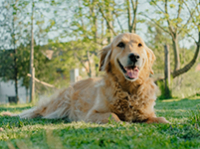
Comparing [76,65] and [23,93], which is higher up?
[76,65]

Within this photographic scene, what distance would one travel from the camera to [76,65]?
95.3ft

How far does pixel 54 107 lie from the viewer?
502 cm

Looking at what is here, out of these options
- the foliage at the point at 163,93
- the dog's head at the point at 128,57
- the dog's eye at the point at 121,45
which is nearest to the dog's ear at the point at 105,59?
the dog's head at the point at 128,57

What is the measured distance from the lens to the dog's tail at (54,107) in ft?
16.0

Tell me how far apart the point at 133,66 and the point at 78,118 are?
173 cm

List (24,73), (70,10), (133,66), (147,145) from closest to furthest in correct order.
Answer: (147,145)
(133,66)
(70,10)
(24,73)

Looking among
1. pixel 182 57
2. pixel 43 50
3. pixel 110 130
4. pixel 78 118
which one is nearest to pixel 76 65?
pixel 43 50

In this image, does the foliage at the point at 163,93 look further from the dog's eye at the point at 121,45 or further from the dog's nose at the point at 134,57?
the dog's nose at the point at 134,57

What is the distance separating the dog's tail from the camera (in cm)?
488

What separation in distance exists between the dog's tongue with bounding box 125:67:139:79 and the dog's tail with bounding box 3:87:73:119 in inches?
74.8

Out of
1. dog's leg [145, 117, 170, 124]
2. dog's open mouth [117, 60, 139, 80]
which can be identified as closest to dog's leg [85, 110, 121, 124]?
dog's leg [145, 117, 170, 124]

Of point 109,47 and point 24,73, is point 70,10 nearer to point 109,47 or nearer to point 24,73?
point 24,73

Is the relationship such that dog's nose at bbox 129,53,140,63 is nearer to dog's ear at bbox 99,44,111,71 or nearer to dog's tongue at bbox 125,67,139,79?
dog's tongue at bbox 125,67,139,79

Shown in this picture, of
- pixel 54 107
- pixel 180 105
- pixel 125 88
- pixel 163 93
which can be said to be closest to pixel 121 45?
pixel 125 88
